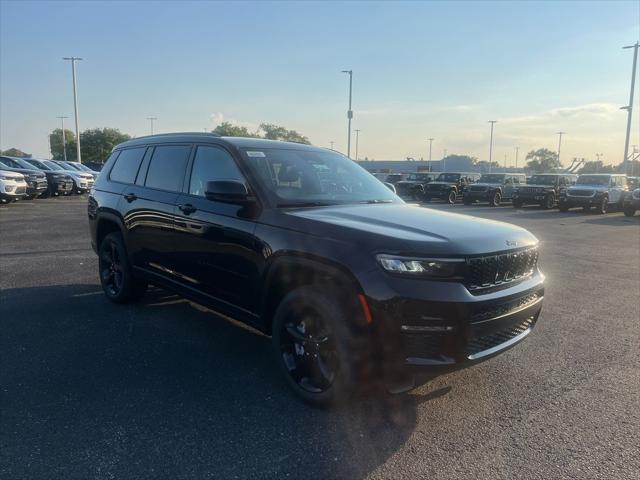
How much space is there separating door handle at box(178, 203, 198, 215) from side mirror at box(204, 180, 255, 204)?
64cm

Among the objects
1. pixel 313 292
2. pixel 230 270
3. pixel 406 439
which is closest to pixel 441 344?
pixel 406 439

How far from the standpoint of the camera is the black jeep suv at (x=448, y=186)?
91.2 ft

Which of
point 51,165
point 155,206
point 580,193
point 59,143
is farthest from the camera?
point 59,143

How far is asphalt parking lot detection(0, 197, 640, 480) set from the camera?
2760mm

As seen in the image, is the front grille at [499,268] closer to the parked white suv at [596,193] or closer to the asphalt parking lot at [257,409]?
the asphalt parking lot at [257,409]

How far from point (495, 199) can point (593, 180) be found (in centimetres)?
494

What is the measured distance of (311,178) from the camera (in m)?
4.27

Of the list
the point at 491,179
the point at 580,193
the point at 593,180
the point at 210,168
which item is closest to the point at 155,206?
the point at 210,168

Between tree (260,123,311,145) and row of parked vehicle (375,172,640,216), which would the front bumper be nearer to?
row of parked vehicle (375,172,640,216)

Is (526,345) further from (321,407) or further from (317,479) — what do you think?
(317,479)

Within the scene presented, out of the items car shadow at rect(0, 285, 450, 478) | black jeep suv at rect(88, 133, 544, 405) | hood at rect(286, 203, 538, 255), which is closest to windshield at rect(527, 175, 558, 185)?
black jeep suv at rect(88, 133, 544, 405)

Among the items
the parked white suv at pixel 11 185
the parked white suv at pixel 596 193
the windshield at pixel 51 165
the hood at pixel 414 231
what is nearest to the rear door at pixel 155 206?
the hood at pixel 414 231

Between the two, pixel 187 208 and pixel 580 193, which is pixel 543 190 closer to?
pixel 580 193

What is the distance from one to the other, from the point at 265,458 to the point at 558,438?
1846 millimetres
